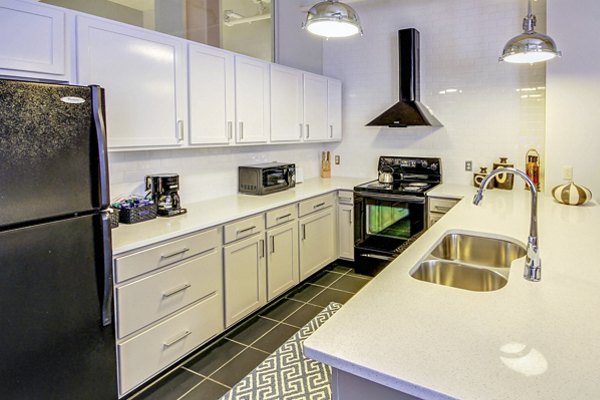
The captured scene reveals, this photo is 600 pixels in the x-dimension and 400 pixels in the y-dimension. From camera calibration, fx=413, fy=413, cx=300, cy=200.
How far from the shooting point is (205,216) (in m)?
2.78

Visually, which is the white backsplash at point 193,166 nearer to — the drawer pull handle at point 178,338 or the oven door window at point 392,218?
the drawer pull handle at point 178,338

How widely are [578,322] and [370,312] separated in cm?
62

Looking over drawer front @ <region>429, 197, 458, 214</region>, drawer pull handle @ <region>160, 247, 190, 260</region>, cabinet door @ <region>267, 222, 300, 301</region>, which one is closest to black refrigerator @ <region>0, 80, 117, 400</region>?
drawer pull handle @ <region>160, 247, 190, 260</region>

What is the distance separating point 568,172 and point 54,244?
3.73m

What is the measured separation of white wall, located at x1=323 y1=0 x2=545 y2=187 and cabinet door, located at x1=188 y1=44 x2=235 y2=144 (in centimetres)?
199

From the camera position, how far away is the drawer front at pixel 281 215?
3215mm

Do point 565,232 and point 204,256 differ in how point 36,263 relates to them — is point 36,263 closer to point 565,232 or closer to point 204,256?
point 204,256

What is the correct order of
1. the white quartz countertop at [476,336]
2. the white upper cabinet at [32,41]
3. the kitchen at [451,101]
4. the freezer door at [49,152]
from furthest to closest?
1. the kitchen at [451,101]
2. the white upper cabinet at [32,41]
3. the freezer door at [49,152]
4. the white quartz countertop at [476,336]

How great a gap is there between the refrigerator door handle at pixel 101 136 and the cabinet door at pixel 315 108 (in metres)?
2.55

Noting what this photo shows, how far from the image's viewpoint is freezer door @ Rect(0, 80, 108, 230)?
61.6 inches

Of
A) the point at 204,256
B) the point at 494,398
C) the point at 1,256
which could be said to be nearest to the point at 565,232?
the point at 494,398

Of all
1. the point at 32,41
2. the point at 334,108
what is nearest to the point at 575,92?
the point at 334,108

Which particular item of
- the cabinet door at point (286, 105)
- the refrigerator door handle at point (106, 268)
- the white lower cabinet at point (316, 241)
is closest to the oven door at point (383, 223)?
the white lower cabinet at point (316, 241)

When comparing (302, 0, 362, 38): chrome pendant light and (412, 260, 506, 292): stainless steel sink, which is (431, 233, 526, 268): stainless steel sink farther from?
(302, 0, 362, 38): chrome pendant light
